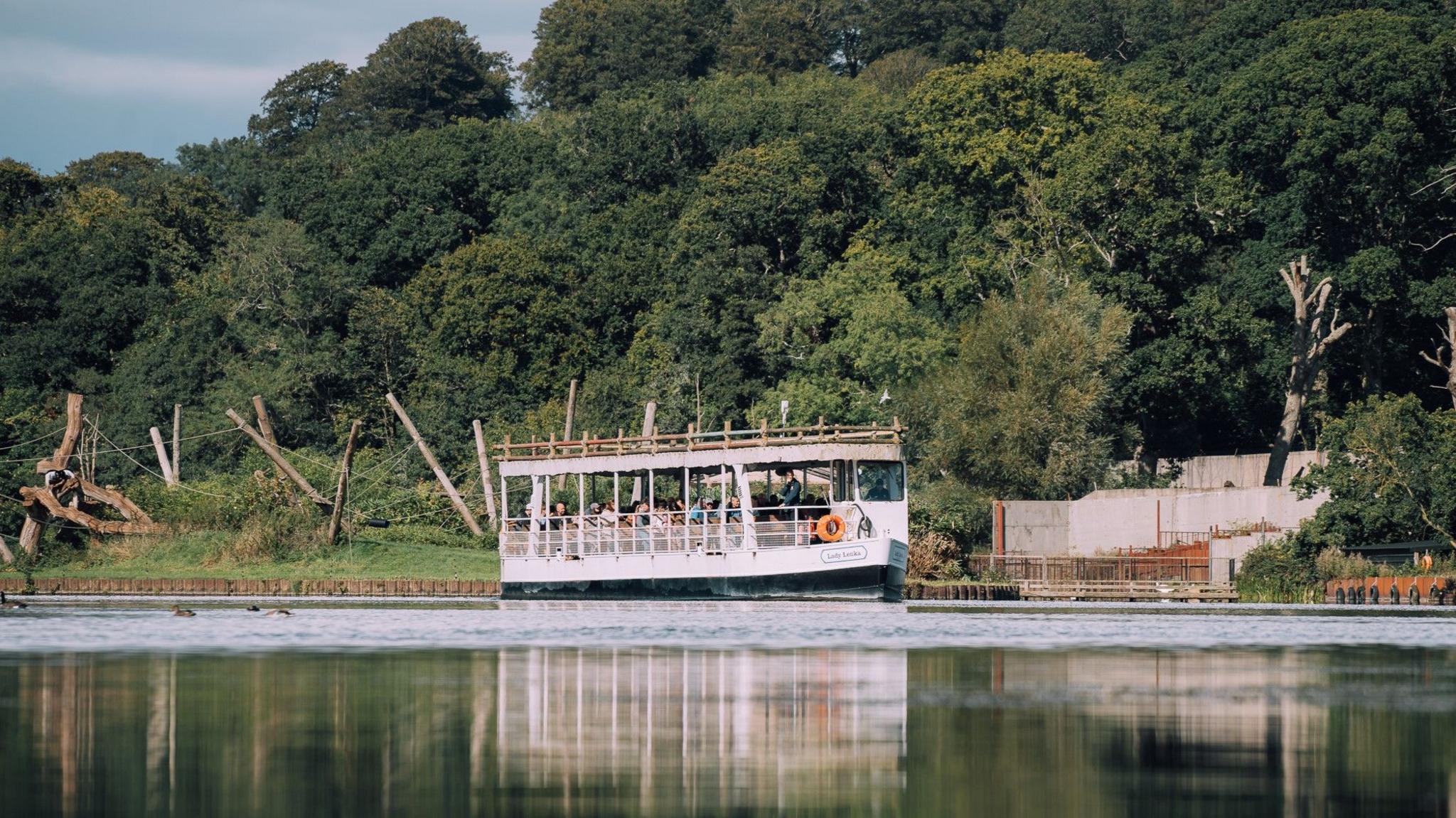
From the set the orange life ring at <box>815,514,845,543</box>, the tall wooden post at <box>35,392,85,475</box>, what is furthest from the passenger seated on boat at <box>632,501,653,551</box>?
the tall wooden post at <box>35,392,85,475</box>

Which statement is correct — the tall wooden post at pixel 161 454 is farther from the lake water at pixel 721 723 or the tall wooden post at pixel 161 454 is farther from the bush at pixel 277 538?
the lake water at pixel 721 723

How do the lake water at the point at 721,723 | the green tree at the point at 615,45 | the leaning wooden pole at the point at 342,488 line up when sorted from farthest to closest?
1. the green tree at the point at 615,45
2. the leaning wooden pole at the point at 342,488
3. the lake water at the point at 721,723

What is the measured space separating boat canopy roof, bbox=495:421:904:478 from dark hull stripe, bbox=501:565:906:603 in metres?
2.85

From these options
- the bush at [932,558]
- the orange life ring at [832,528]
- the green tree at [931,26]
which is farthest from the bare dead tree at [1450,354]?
the green tree at [931,26]

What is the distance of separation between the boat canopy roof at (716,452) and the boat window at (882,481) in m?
0.39

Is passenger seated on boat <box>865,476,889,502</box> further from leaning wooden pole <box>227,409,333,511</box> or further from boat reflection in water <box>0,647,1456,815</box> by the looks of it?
leaning wooden pole <box>227,409,333,511</box>

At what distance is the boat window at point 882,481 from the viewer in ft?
167

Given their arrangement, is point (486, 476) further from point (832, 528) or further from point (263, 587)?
point (832, 528)

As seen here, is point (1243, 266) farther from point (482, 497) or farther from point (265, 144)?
point (265, 144)

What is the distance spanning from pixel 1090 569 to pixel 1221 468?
75.7 feet

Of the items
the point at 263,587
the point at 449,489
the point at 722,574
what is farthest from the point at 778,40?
the point at 722,574

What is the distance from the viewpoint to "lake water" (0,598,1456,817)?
19.5 metres

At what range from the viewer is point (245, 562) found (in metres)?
63.8

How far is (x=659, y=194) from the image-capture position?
107812 millimetres
